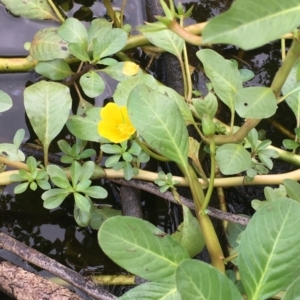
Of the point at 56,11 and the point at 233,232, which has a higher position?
the point at 56,11

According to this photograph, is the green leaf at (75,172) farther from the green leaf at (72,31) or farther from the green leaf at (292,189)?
the green leaf at (292,189)

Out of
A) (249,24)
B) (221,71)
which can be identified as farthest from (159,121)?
(249,24)

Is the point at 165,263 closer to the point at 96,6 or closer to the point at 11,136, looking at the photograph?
the point at 11,136

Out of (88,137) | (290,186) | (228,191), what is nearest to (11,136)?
(88,137)

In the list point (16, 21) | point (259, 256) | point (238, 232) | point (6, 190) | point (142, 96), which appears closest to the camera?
point (259, 256)

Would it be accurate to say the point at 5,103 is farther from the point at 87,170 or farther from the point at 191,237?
the point at 191,237

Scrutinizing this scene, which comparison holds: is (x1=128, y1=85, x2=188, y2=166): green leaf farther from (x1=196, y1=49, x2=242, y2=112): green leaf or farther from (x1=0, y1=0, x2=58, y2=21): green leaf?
(x1=0, y1=0, x2=58, y2=21): green leaf
